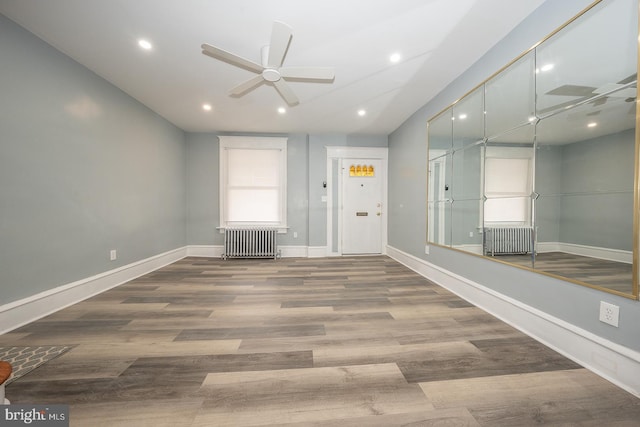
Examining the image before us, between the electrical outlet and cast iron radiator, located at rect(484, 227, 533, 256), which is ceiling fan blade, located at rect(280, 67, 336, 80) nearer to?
cast iron radiator, located at rect(484, 227, 533, 256)

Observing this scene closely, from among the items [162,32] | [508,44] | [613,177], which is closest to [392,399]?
[613,177]

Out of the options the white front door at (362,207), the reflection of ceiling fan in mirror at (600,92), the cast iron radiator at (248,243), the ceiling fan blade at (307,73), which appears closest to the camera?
the reflection of ceiling fan in mirror at (600,92)

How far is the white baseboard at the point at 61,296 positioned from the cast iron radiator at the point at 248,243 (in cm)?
142

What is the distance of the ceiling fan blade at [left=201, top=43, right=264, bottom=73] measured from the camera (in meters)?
1.85

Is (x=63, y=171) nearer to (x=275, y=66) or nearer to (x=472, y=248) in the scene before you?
(x=275, y=66)

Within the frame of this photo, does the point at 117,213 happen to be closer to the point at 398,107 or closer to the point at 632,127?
the point at 398,107

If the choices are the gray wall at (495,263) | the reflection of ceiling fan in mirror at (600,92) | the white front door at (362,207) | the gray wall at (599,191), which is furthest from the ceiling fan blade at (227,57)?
the white front door at (362,207)

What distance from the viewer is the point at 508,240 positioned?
2.13 metres

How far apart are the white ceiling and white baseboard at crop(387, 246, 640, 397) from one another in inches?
99.9

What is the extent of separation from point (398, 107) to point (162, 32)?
3.16m

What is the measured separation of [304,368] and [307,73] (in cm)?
257

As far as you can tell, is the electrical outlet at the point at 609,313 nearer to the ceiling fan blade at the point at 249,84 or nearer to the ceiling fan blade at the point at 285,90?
the ceiling fan blade at the point at 285,90

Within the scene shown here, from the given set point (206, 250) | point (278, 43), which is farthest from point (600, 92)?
point (206, 250)

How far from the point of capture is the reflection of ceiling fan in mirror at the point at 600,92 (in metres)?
1.29
